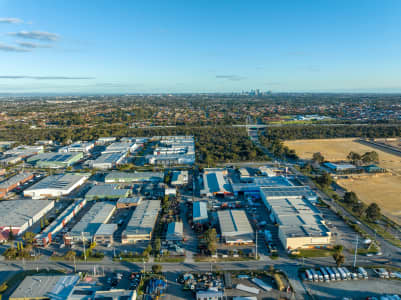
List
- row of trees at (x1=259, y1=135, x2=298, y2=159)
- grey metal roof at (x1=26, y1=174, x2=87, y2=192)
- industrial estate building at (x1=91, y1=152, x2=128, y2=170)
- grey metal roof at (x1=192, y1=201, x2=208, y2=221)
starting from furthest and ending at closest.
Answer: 1. row of trees at (x1=259, y1=135, x2=298, y2=159)
2. industrial estate building at (x1=91, y1=152, x2=128, y2=170)
3. grey metal roof at (x1=26, y1=174, x2=87, y2=192)
4. grey metal roof at (x1=192, y1=201, x2=208, y2=221)

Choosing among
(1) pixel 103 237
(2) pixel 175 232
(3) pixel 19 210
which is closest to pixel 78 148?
(3) pixel 19 210

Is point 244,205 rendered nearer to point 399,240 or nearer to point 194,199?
point 194,199

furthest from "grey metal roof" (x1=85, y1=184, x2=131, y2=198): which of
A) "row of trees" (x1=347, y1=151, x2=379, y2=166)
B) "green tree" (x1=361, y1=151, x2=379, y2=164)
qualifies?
"green tree" (x1=361, y1=151, x2=379, y2=164)

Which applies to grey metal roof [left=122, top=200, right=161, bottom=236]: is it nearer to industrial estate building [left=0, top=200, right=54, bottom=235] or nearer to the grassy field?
industrial estate building [left=0, top=200, right=54, bottom=235]

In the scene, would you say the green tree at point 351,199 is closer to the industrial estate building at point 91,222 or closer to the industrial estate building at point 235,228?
the industrial estate building at point 235,228

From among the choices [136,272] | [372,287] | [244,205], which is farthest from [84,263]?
[372,287]

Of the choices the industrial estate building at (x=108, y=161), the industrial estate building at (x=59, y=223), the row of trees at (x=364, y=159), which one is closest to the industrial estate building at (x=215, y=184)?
the industrial estate building at (x=59, y=223)
